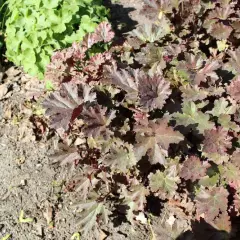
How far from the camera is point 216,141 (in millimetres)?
2510

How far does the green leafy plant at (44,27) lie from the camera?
3.61 metres

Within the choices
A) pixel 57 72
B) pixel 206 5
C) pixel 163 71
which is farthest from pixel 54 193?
pixel 206 5

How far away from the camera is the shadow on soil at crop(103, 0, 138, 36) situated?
4.29 metres

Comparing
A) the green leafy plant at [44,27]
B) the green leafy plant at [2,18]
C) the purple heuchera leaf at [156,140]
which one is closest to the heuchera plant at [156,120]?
the purple heuchera leaf at [156,140]

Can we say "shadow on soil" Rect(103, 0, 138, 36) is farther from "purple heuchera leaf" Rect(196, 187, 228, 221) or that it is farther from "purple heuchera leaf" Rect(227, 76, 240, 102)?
"purple heuchera leaf" Rect(196, 187, 228, 221)

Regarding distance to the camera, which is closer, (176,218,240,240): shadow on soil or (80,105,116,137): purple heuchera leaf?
(80,105,116,137): purple heuchera leaf

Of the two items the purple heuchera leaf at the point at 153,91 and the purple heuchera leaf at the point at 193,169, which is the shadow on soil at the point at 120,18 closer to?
the purple heuchera leaf at the point at 153,91

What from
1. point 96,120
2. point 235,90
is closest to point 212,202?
point 235,90

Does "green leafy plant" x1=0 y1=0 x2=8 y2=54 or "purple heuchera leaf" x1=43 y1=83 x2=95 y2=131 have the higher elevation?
"purple heuchera leaf" x1=43 y1=83 x2=95 y2=131

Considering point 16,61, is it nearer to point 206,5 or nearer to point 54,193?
point 54,193

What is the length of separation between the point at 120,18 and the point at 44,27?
1097 millimetres

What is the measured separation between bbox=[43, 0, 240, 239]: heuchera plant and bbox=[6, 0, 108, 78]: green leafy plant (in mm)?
663

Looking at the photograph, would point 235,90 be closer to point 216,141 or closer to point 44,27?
point 216,141

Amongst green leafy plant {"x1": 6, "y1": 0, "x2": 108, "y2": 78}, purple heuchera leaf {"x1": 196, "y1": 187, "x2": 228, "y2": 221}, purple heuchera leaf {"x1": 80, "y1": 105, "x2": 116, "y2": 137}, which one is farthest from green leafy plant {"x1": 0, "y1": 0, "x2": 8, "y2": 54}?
purple heuchera leaf {"x1": 196, "y1": 187, "x2": 228, "y2": 221}
